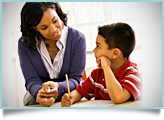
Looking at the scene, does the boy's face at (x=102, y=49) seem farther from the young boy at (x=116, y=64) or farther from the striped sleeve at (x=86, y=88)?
the striped sleeve at (x=86, y=88)

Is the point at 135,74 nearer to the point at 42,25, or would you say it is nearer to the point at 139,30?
the point at 139,30

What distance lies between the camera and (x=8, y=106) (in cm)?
77

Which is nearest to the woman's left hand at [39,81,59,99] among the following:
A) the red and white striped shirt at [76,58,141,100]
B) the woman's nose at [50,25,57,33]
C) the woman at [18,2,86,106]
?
the woman at [18,2,86,106]

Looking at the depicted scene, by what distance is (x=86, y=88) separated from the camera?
0.84 m

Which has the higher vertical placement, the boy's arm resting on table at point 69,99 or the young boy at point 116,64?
the young boy at point 116,64

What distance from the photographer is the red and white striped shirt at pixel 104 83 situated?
27.8 inches

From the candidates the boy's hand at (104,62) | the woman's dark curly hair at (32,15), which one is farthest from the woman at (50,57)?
the boy's hand at (104,62)

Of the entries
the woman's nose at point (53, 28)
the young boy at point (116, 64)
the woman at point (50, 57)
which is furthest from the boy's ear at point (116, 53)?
the woman's nose at point (53, 28)

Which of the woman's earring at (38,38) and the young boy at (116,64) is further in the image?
the woman's earring at (38,38)

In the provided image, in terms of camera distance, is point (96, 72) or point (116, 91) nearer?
point (116, 91)

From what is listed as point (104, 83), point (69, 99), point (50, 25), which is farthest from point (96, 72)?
point (50, 25)

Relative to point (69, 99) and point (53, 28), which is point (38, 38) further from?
point (69, 99)

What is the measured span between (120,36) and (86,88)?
26 centimetres

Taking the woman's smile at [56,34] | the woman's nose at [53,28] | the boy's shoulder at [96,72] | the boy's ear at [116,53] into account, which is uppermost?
the woman's nose at [53,28]
